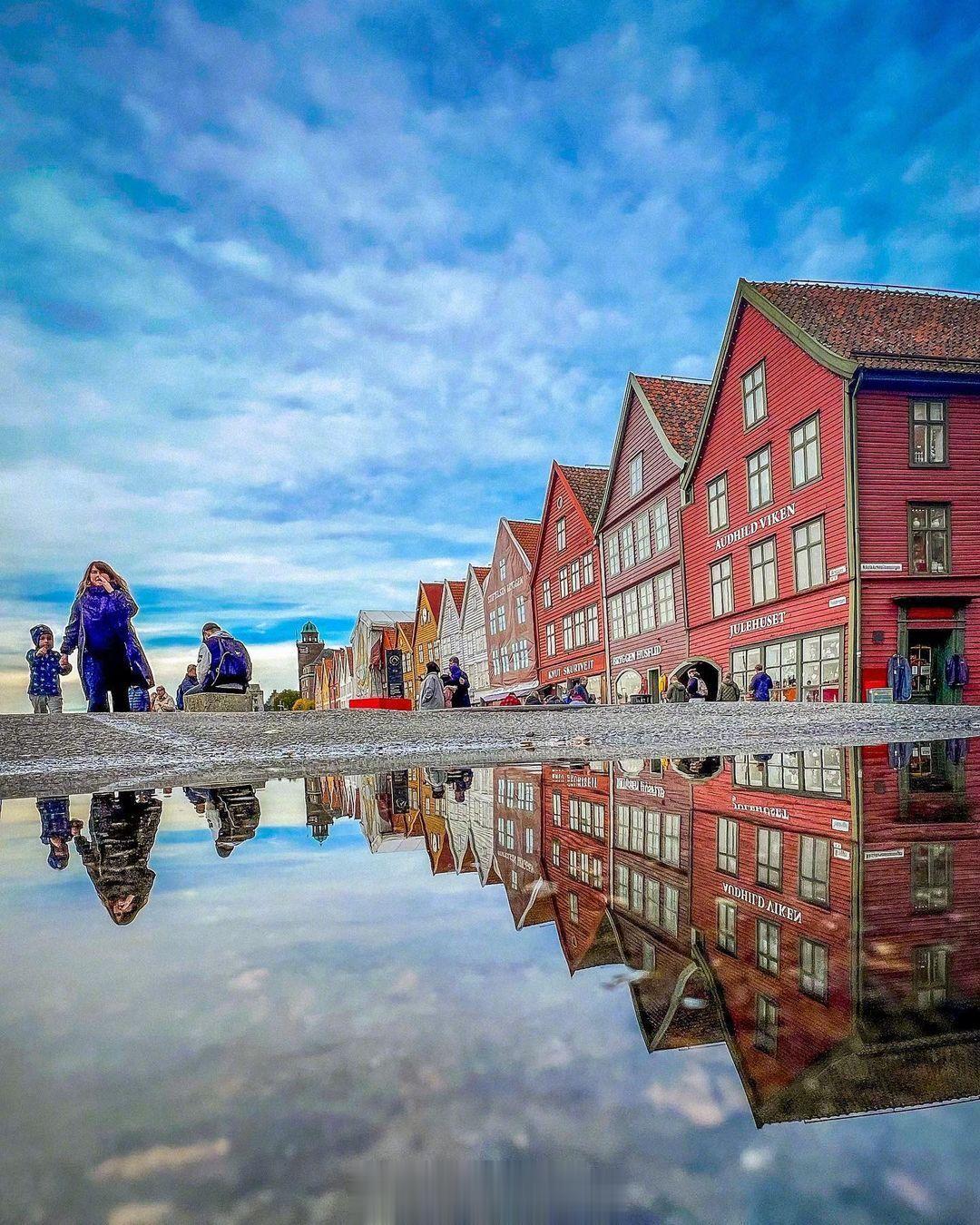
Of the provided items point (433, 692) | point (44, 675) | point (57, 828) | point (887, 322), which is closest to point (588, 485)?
point (887, 322)

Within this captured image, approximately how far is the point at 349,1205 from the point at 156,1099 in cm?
35

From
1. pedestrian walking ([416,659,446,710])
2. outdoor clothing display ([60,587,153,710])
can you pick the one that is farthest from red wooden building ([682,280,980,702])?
outdoor clothing display ([60,587,153,710])

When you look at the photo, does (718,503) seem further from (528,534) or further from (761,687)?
(528,534)

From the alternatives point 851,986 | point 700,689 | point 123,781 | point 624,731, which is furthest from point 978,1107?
point 700,689

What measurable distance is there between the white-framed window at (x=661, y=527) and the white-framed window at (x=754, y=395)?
548 centimetres

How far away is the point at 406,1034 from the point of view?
109cm

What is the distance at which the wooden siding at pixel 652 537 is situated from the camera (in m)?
28.1

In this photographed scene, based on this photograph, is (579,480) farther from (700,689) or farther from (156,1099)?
(156,1099)

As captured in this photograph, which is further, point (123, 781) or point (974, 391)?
point (974, 391)

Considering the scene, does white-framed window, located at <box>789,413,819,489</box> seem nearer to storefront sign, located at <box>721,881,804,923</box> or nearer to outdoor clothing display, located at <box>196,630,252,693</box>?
outdoor clothing display, located at <box>196,630,252,693</box>

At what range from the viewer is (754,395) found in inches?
951

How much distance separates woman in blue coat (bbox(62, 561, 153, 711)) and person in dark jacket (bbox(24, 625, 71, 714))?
175 cm

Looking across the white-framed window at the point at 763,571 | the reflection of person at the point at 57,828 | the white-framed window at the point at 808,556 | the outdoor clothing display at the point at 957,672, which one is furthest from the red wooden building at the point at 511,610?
the reflection of person at the point at 57,828

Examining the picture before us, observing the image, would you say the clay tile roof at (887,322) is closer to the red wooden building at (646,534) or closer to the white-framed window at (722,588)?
the red wooden building at (646,534)
